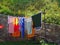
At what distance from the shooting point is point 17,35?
23.4 feet

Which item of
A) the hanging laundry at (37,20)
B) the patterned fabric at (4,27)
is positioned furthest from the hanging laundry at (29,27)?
the patterned fabric at (4,27)

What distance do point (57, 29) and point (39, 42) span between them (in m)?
0.72

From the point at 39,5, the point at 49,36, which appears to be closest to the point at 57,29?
the point at 49,36

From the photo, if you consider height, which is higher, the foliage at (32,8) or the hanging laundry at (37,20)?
the foliage at (32,8)

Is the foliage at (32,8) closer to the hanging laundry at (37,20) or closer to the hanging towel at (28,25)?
the hanging laundry at (37,20)

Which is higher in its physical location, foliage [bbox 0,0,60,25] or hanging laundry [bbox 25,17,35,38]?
foliage [bbox 0,0,60,25]

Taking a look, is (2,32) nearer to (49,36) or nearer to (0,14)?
(0,14)

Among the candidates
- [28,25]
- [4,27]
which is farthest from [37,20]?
[4,27]

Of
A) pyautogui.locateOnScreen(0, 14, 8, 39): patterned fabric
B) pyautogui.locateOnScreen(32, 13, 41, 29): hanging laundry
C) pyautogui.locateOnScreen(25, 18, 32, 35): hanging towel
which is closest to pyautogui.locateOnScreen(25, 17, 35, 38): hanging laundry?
pyautogui.locateOnScreen(25, 18, 32, 35): hanging towel

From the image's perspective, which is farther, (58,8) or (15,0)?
(58,8)

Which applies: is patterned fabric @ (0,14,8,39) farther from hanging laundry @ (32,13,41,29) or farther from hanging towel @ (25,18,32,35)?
hanging laundry @ (32,13,41,29)

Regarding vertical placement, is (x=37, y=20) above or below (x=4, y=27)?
above

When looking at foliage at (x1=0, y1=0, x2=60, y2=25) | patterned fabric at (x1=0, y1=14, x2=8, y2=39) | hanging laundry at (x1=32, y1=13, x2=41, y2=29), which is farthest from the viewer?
foliage at (x1=0, y1=0, x2=60, y2=25)

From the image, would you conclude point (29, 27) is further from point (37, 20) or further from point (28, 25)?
point (37, 20)
